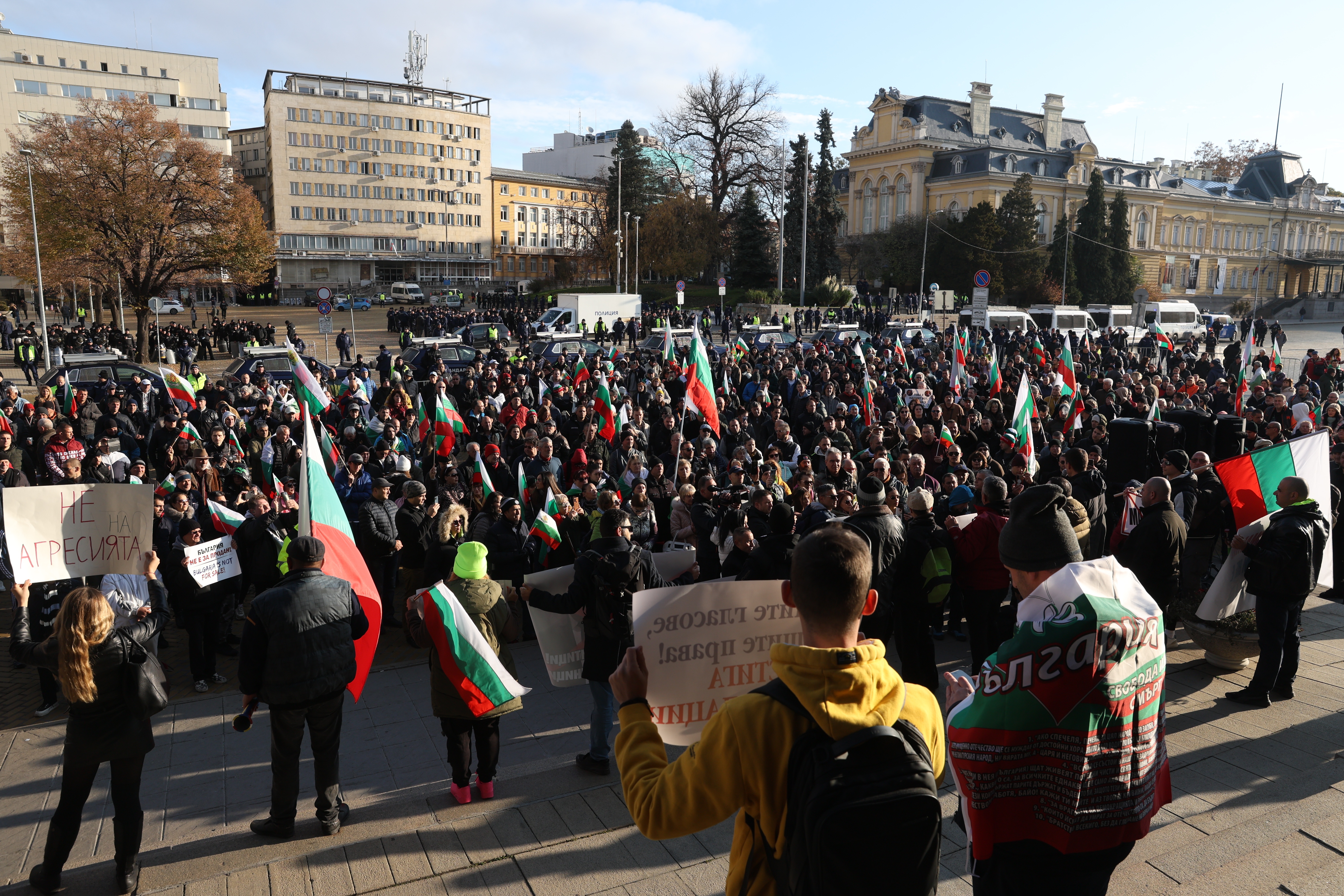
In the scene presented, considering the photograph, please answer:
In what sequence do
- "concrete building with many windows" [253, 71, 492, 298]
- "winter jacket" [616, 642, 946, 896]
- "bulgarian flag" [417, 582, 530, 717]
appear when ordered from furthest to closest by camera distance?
"concrete building with many windows" [253, 71, 492, 298]
"bulgarian flag" [417, 582, 530, 717]
"winter jacket" [616, 642, 946, 896]

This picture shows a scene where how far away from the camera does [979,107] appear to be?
81.5 meters

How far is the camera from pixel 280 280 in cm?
8462

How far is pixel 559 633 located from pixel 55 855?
9.16 ft

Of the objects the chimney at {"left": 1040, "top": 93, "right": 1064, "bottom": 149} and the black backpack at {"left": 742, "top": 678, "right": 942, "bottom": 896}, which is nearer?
the black backpack at {"left": 742, "top": 678, "right": 942, "bottom": 896}

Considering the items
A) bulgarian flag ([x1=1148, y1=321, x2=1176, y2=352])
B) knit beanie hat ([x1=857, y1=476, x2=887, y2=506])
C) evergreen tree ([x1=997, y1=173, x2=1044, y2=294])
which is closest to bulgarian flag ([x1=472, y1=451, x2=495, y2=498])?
knit beanie hat ([x1=857, y1=476, x2=887, y2=506])

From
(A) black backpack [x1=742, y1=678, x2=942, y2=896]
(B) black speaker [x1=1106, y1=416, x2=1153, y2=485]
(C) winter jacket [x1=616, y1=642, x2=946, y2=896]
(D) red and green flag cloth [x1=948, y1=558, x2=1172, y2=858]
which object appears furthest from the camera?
(B) black speaker [x1=1106, y1=416, x2=1153, y2=485]

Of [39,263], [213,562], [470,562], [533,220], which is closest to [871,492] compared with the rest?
[470,562]

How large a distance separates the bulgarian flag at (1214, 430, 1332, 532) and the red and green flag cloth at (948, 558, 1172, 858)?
4844 millimetres

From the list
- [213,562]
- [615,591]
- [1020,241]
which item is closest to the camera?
[615,591]

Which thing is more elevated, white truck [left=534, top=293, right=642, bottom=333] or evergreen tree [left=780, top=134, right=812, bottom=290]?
evergreen tree [left=780, top=134, right=812, bottom=290]

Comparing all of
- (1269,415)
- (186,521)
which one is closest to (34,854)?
(186,521)

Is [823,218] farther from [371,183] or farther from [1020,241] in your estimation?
[371,183]

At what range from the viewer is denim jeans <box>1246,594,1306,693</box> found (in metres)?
6.25

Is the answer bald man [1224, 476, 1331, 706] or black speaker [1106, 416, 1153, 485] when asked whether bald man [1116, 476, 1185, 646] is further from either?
black speaker [1106, 416, 1153, 485]
